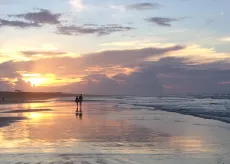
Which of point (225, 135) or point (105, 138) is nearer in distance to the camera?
point (105, 138)

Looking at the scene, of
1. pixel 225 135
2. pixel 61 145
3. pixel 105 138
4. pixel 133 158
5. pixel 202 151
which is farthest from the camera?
pixel 225 135

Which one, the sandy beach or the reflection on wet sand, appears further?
the reflection on wet sand

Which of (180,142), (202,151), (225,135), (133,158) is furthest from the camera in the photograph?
(225,135)

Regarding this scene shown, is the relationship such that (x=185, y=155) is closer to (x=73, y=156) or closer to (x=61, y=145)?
(x=73, y=156)

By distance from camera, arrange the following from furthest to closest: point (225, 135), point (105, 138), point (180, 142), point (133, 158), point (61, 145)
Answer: point (225, 135)
point (105, 138)
point (180, 142)
point (61, 145)
point (133, 158)

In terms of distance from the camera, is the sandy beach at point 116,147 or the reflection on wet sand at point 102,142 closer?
the sandy beach at point 116,147

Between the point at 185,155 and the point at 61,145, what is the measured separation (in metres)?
4.79

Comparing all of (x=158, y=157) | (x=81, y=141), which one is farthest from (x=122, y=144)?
(x=158, y=157)

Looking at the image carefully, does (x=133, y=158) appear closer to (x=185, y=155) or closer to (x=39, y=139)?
(x=185, y=155)

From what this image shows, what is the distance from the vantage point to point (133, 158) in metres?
11.1

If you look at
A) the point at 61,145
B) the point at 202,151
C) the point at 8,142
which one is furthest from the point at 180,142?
the point at 8,142

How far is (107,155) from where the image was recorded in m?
11.6

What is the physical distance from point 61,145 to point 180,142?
4.86 metres

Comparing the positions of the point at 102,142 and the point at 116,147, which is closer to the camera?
the point at 116,147
